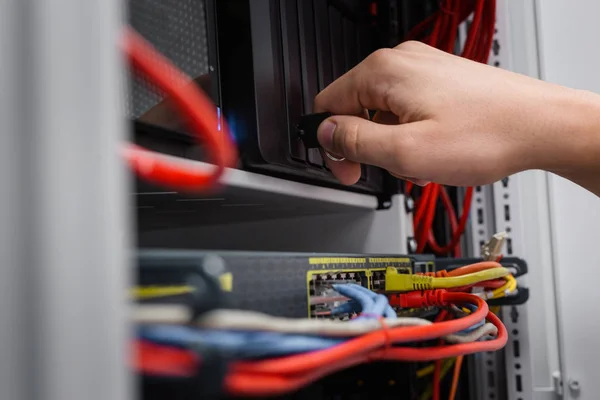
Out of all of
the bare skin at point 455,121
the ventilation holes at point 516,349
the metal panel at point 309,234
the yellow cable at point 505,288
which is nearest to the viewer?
the bare skin at point 455,121

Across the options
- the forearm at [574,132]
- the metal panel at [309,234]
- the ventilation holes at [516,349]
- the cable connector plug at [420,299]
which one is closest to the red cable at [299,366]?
the cable connector plug at [420,299]

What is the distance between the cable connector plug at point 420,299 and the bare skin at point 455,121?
120 millimetres

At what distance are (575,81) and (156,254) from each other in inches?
41.8

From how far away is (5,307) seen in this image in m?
0.22

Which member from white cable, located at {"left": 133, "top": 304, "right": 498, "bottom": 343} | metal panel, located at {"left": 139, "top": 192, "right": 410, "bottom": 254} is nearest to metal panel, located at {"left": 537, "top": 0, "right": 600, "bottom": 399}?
metal panel, located at {"left": 139, "top": 192, "right": 410, "bottom": 254}

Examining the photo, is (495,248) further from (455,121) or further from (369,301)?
(369,301)

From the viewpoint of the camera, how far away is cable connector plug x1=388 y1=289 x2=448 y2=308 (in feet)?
1.97

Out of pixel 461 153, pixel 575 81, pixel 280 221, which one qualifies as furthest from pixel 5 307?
pixel 575 81

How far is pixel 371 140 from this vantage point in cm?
60

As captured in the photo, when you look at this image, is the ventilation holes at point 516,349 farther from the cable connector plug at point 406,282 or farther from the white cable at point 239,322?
the white cable at point 239,322

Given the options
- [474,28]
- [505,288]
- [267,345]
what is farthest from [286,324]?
[474,28]

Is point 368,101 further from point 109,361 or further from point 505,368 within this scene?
point 505,368

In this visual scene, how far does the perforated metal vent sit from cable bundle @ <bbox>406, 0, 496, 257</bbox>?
499mm

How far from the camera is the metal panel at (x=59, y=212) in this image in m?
0.22
